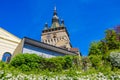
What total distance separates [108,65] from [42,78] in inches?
268

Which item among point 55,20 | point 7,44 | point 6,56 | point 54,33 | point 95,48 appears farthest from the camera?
point 55,20

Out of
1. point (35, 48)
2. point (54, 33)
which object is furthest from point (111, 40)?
point (54, 33)

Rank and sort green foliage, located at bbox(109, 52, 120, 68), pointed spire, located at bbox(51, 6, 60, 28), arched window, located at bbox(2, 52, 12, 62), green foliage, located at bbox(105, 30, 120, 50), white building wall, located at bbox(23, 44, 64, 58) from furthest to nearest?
pointed spire, located at bbox(51, 6, 60, 28) → arched window, located at bbox(2, 52, 12, 62) → white building wall, located at bbox(23, 44, 64, 58) → green foliage, located at bbox(105, 30, 120, 50) → green foliage, located at bbox(109, 52, 120, 68)

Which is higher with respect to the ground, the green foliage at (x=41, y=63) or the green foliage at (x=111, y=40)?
the green foliage at (x=111, y=40)

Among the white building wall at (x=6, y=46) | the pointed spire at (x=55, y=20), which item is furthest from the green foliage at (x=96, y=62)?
the pointed spire at (x=55, y=20)

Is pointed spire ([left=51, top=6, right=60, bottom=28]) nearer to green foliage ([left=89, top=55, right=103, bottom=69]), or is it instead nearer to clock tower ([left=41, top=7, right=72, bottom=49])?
clock tower ([left=41, top=7, right=72, bottom=49])

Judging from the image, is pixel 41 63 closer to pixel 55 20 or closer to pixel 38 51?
pixel 38 51

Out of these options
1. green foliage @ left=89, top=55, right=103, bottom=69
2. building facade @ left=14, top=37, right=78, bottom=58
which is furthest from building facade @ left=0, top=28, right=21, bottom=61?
green foliage @ left=89, top=55, right=103, bottom=69

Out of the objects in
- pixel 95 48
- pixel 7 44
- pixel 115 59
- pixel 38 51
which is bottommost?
pixel 115 59

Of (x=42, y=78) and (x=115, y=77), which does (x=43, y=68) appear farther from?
(x=115, y=77)

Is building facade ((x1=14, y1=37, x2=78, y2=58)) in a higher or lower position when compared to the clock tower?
lower

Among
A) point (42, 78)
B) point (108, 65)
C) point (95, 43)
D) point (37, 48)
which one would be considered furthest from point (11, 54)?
point (42, 78)

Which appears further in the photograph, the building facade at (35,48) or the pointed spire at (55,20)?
the pointed spire at (55,20)

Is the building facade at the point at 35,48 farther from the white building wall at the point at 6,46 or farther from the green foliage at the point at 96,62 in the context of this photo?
the green foliage at the point at 96,62
